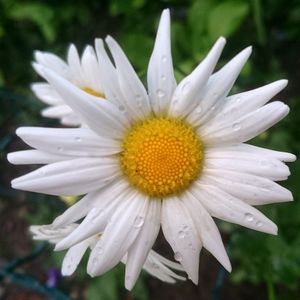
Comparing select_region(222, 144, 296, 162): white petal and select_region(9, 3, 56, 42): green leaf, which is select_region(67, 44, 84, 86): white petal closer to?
select_region(222, 144, 296, 162): white petal

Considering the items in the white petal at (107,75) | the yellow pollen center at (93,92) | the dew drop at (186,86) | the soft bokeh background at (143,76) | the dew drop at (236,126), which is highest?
the white petal at (107,75)

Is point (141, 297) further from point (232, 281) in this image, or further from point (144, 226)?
point (144, 226)

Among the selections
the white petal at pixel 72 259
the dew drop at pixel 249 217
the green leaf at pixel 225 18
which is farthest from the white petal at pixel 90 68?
the green leaf at pixel 225 18

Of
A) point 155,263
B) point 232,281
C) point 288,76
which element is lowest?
point 232,281

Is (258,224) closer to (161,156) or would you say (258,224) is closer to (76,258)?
(161,156)

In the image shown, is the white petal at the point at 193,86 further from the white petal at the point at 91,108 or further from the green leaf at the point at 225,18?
the green leaf at the point at 225,18

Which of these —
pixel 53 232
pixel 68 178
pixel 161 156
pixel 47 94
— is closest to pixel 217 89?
pixel 161 156

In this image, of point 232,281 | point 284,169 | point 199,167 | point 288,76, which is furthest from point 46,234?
point 288,76
